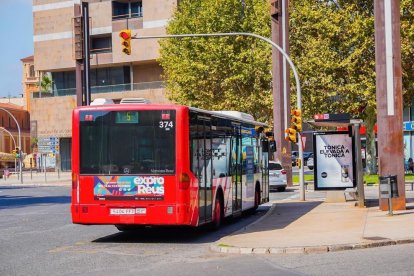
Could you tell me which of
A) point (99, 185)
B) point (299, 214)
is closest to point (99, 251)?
point (99, 185)

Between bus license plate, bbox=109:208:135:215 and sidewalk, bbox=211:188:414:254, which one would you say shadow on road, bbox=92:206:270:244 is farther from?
bus license plate, bbox=109:208:135:215

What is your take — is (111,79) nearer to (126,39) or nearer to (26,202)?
(26,202)

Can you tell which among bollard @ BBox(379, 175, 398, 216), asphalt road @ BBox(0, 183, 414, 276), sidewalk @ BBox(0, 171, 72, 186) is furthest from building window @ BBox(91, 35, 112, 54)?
bollard @ BBox(379, 175, 398, 216)

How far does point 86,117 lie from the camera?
16.5 m

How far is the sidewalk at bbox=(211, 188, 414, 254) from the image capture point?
46.6 ft

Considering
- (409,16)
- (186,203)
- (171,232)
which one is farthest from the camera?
(409,16)

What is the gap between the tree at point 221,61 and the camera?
53.7 meters

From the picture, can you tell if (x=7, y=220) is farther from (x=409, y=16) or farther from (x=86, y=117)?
(x=409, y=16)

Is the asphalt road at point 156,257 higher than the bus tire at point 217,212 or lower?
lower

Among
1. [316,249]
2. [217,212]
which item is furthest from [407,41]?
[316,249]

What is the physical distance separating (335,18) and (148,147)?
30.6 metres

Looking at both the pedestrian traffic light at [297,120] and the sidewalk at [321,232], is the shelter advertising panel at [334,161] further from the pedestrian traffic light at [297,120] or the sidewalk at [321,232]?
the sidewalk at [321,232]

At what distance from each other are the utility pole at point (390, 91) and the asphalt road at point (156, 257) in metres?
4.87

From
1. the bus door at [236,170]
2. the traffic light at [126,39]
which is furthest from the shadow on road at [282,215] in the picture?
the traffic light at [126,39]
